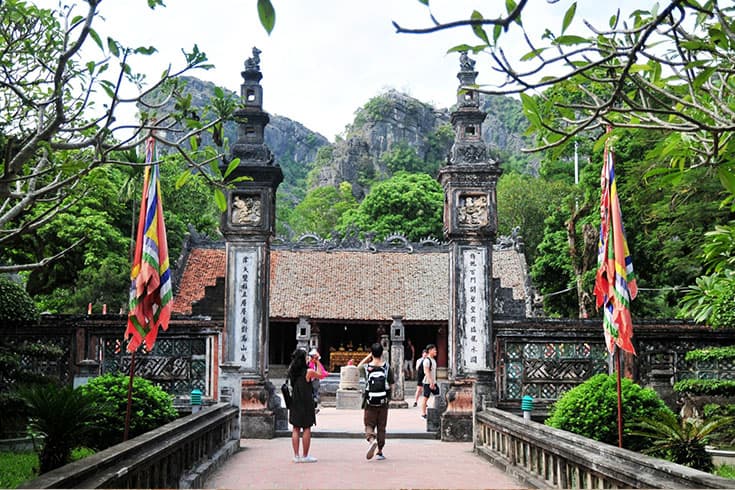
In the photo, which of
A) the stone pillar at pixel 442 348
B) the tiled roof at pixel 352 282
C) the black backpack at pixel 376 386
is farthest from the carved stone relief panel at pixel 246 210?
the stone pillar at pixel 442 348

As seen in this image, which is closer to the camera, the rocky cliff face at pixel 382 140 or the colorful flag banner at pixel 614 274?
the colorful flag banner at pixel 614 274

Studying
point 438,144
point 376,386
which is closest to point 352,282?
point 376,386

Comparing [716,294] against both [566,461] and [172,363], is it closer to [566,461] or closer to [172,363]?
[566,461]

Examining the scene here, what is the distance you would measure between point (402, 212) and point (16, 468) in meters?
36.7

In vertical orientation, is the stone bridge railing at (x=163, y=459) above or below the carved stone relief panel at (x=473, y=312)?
below

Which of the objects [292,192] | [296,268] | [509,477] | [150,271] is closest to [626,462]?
[509,477]

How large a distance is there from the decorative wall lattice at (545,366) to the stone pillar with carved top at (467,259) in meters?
0.73

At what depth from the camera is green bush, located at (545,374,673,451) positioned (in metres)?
7.35

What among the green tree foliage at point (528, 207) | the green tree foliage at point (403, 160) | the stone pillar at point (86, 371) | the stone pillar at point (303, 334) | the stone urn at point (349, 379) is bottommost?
the stone urn at point (349, 379)

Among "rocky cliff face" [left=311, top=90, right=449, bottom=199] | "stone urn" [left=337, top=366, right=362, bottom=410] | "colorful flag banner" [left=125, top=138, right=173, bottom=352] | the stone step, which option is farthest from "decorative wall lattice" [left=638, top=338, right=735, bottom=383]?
"rocky cliff face" [left=311, top=90, right=449, bottom=199]

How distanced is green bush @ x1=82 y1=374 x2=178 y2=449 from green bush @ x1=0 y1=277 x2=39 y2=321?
3.16m

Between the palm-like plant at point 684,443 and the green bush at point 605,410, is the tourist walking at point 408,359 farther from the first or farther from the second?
the palm-like plant at point 684,443

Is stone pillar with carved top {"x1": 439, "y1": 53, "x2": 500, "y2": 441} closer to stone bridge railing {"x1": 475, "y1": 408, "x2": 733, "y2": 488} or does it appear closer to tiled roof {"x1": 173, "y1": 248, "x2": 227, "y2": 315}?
stone bridge railing {"x1": 475, "y1": 408, "x2": 733, "y2": 488}

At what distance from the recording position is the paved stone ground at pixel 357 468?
25.2ft
